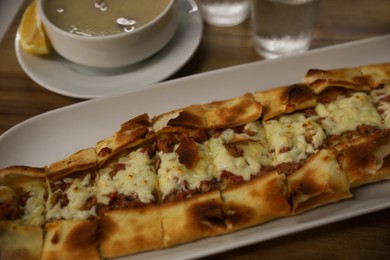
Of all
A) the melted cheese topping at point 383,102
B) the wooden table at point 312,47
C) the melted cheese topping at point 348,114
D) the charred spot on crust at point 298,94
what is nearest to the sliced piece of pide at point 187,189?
the wooden table at point 312,47

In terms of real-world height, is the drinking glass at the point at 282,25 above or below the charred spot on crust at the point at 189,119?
above

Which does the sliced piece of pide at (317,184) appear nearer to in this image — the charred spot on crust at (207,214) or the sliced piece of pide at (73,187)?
the charred spot on crust at (207,214)

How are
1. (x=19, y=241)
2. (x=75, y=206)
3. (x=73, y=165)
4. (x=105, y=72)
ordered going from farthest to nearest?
(x=105, y=72), (x=73, y=165), (x=75, y=206), (x=19, y=241)

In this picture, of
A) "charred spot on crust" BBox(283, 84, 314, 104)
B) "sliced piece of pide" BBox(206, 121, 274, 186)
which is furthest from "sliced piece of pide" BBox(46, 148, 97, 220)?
"charred spot on crust" BBox(283, 84, 314, 104)

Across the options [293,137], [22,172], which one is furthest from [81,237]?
[293,137]

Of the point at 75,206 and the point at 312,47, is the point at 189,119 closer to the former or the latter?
the point at 75,206

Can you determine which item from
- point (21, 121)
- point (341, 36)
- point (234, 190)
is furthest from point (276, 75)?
point (21, 121)
